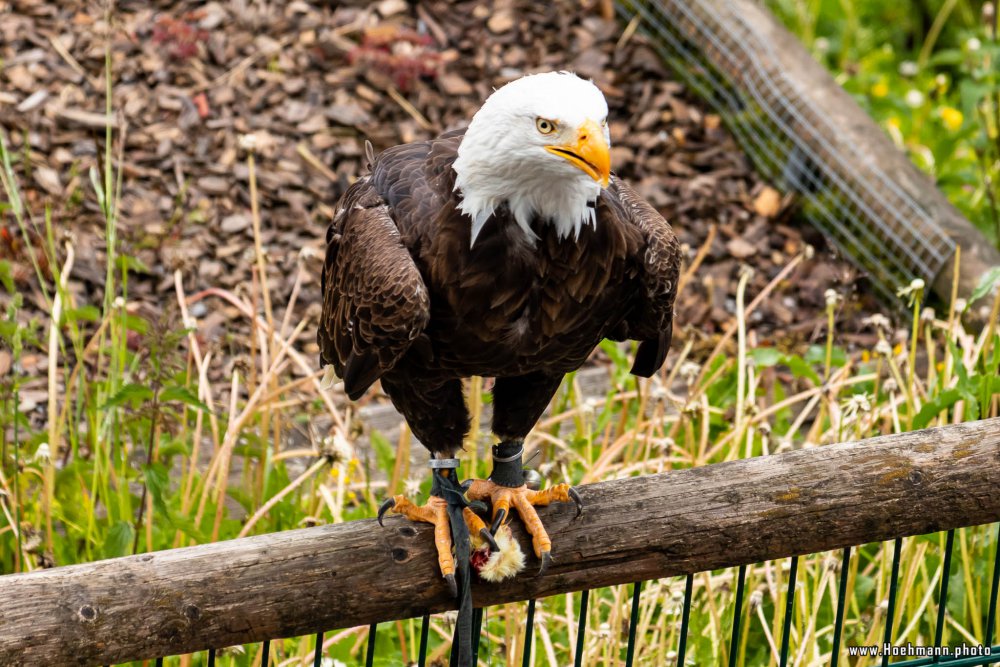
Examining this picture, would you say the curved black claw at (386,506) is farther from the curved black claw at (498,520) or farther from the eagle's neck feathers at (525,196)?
the eagle's neck feathers at (525,196)

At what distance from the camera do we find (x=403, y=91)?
514 cm

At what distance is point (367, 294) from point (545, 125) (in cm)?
47

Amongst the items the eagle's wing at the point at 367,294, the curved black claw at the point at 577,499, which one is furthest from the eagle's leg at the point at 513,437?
the eagle's wing at the point at 367,294

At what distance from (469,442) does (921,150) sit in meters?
3.29

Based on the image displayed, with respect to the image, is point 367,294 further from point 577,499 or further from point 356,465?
point 356,465

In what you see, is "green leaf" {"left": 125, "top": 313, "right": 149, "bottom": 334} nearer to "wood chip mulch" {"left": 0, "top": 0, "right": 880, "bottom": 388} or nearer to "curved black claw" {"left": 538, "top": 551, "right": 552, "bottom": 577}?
"wood chip mulch" {"left": 0, "top": 0, "right": 880, "bottom": 388}

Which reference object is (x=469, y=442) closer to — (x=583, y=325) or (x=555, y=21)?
(x=583, y=325)

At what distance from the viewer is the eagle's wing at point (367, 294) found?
2.32 meters

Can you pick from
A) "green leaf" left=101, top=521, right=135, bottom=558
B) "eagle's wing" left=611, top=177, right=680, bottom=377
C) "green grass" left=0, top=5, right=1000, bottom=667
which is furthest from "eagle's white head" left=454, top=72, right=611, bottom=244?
"green leaf" left=101, top=521, right=135, bottom=558

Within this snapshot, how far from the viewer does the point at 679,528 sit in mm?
2330

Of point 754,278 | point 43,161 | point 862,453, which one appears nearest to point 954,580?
point 862,453

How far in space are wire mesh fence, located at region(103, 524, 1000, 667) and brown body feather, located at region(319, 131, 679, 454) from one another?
0.48 m

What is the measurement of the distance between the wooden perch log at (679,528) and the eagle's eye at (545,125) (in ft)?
2.28

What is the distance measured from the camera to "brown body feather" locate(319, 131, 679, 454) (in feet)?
7.74
